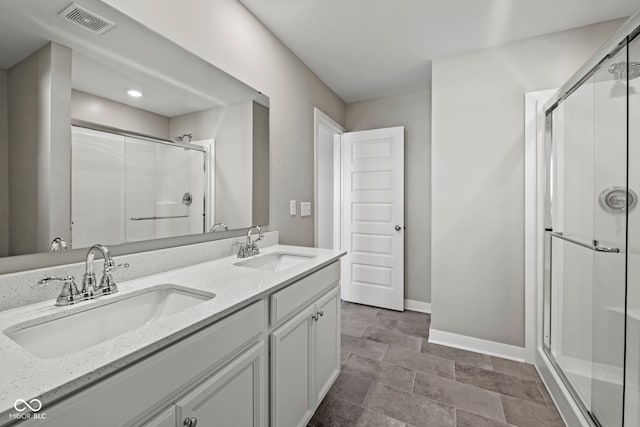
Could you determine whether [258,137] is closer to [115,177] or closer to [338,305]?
[115,177]

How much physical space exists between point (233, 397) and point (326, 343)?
816mm

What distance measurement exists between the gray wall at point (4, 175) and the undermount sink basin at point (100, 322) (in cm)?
31

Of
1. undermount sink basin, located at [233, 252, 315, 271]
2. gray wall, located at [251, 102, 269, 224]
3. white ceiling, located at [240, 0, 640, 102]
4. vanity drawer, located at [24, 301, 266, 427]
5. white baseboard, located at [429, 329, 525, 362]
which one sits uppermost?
white ceiling, located at [240, 0, 640, 102]

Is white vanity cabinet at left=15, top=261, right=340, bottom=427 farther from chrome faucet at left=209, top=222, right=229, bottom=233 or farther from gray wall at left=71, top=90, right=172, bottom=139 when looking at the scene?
gray wall at left=71, top=90, right=172, bottom=139

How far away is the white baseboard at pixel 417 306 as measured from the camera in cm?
323

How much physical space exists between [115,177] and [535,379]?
2.80 meters

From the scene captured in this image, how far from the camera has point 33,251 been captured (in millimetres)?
982

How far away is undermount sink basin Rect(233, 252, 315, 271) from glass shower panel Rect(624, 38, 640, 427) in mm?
1495

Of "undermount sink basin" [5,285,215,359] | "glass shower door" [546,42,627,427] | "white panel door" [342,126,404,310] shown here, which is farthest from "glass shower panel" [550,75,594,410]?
"undermount sink basin" [5,285,215,359]

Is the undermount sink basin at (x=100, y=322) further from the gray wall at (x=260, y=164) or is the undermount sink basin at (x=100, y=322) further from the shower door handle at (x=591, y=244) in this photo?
the shower door handle at (x=591, y=244)

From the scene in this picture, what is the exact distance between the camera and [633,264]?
1238 millimetres

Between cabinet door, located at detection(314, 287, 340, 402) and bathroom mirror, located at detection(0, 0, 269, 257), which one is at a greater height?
bathroom mirror, located at detection(0, 0, 269, 257)

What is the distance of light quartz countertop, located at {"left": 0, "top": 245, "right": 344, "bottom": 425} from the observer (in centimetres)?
53

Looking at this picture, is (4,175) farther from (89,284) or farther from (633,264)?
Answer: (633,264)
